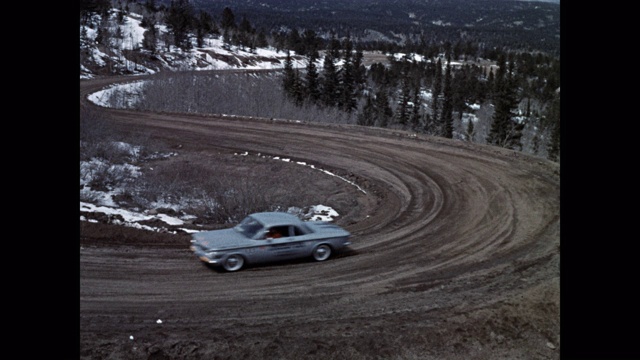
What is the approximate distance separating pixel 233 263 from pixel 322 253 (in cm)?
231

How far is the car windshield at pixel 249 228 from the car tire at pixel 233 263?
0.64 metres

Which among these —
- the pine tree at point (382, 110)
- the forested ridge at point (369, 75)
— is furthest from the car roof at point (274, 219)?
the pine tree at point (382, 110)

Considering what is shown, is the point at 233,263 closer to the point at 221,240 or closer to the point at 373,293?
the point at 221,240

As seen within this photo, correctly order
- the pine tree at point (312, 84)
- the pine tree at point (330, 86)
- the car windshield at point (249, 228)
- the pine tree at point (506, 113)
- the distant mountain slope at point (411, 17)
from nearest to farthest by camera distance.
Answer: the car windshield at point (249, 228)
the distant mountain slope at point (411, 17)
the pine tree at point (506, 113)
the pine tree at point (312, 84)
the pine tree at point (330, 86)

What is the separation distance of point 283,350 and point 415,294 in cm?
351

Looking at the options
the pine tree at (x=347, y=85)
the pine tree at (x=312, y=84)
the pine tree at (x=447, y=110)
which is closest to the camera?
the pine tree at (x=312, y=84)

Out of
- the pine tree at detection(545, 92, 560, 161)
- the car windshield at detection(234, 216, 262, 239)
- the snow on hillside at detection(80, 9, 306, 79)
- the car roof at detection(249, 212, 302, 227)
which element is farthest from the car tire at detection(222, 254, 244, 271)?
the snow on hillside at detection(80, 9, 306, 79)

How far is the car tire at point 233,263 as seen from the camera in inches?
476

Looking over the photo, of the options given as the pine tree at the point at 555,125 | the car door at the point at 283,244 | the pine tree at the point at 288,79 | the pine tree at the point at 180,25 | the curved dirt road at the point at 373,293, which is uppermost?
the pine tree at the point at 180,25

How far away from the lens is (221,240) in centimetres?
1235

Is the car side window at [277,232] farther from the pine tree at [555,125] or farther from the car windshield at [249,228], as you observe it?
the pine tree at [555,125]
